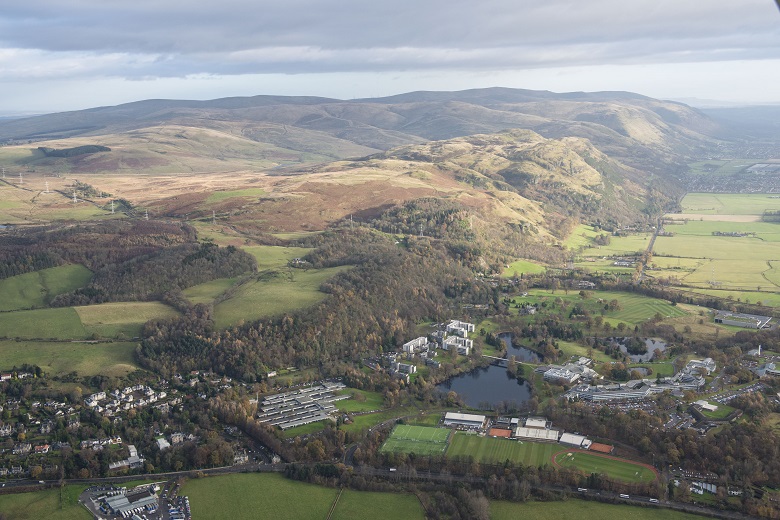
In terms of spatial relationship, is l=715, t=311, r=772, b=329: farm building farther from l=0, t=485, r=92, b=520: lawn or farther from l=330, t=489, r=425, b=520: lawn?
l=0, t=485, r=92, b=520: lawn

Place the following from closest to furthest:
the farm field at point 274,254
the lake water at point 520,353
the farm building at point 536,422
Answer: the farm building at point 536,422
the lake water at point 520,353
the farm field at point 274,254

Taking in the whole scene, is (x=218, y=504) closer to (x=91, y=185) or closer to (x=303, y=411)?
(x=303, y=411)

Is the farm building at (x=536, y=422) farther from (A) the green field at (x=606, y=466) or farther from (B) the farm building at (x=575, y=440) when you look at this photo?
(A) the green field at (x=606, y=466)

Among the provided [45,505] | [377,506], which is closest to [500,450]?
[377,506]

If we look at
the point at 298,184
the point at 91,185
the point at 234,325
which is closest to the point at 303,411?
the point at 234,325

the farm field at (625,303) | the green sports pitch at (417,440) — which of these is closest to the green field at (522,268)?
the farm field at (625,303)

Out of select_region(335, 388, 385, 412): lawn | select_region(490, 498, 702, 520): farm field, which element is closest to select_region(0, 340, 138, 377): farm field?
select_region(335, 388, 385, 412): lawn
